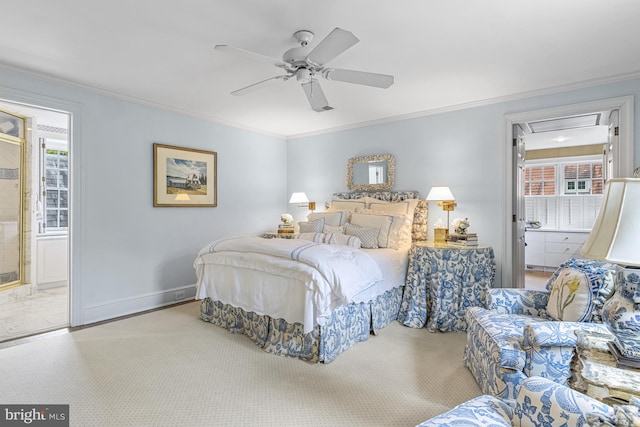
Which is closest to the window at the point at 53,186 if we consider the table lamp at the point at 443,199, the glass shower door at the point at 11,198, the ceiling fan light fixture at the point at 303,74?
the glass shower door at the point at 11,198

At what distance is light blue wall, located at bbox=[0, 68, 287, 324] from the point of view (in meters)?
3.48

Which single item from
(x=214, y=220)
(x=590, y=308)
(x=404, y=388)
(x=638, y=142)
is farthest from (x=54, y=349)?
(x=638, y=142)

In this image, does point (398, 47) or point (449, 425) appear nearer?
point (449, 425)

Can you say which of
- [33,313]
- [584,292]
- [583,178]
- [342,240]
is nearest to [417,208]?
[342,240]

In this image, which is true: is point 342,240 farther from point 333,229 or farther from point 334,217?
point 334,217

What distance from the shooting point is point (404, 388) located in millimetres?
2320

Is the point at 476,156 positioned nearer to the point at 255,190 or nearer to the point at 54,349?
the point at 255,190

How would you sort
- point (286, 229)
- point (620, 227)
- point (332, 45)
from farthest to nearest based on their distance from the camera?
point (286, 229), point (332, 45), point (620, 227)

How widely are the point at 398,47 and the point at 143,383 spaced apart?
125 inches

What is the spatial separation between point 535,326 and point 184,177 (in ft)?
13.5

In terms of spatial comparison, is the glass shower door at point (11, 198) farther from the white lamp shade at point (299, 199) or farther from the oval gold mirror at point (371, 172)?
the oval gold mirror at point (371, 172)

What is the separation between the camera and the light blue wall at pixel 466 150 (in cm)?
364

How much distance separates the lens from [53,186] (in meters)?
5.49

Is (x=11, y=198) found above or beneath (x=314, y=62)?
beneath
